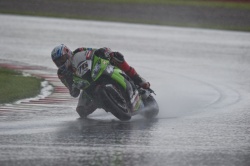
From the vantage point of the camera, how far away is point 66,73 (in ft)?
37.6

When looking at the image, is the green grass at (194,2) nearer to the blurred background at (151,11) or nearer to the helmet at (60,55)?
the blurred background at (151,11)

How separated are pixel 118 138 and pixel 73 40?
1555 centimetres

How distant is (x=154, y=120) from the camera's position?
11.5m

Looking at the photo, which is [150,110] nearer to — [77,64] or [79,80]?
[79,80]

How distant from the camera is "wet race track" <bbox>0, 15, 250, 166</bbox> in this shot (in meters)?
8.52

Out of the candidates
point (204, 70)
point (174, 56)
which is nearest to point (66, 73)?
point (204, 70)

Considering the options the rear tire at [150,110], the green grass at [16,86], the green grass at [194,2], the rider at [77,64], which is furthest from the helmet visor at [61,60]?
the green grass at [194,2]

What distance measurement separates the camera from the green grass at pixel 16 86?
1346 centimetres

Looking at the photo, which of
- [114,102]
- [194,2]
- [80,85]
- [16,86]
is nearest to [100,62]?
[80,85]

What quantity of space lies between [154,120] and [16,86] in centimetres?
413

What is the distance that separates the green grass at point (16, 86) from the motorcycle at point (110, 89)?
2.08 m

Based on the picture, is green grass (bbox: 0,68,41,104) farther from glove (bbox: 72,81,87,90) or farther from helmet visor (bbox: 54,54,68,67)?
glove (bbox: 72,81,87,90)

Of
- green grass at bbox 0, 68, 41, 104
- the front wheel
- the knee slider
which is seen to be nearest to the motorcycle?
the front wheel

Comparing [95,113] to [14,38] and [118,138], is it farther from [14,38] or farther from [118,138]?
[14,38]
